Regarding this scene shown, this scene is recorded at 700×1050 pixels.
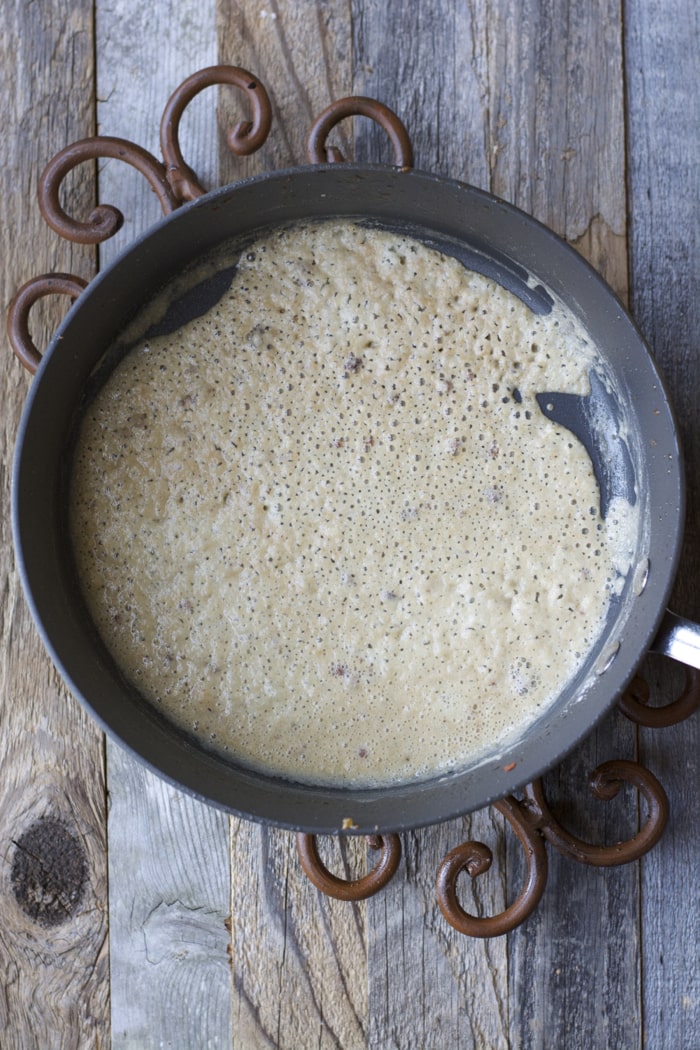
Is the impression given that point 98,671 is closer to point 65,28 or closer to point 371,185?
point 371,185

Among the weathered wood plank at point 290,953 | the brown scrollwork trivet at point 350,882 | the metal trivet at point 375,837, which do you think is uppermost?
the metal trivet at point 375,837

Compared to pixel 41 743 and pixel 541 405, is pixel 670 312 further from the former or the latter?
pixel 41 743

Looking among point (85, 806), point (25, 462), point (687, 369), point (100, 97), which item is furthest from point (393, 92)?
point (85, 806)

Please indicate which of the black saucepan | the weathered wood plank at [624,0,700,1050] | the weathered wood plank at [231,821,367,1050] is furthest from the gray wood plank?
the weathered wood plank at [624,0,700,1050]

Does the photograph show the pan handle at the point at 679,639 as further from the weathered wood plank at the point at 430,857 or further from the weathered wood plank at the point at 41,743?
the weathered wood plank at the point at 41,743

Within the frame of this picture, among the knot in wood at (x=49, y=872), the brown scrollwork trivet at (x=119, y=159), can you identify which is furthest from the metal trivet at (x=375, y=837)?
the knot in wood at (x=49, y=872)

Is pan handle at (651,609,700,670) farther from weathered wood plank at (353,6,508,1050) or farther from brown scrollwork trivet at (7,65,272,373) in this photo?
brown scrollwork trivet at (7,65,272,373)

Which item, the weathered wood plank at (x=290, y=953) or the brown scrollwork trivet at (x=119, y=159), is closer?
the brown scrollwork trivet at (x=119, y=159)
